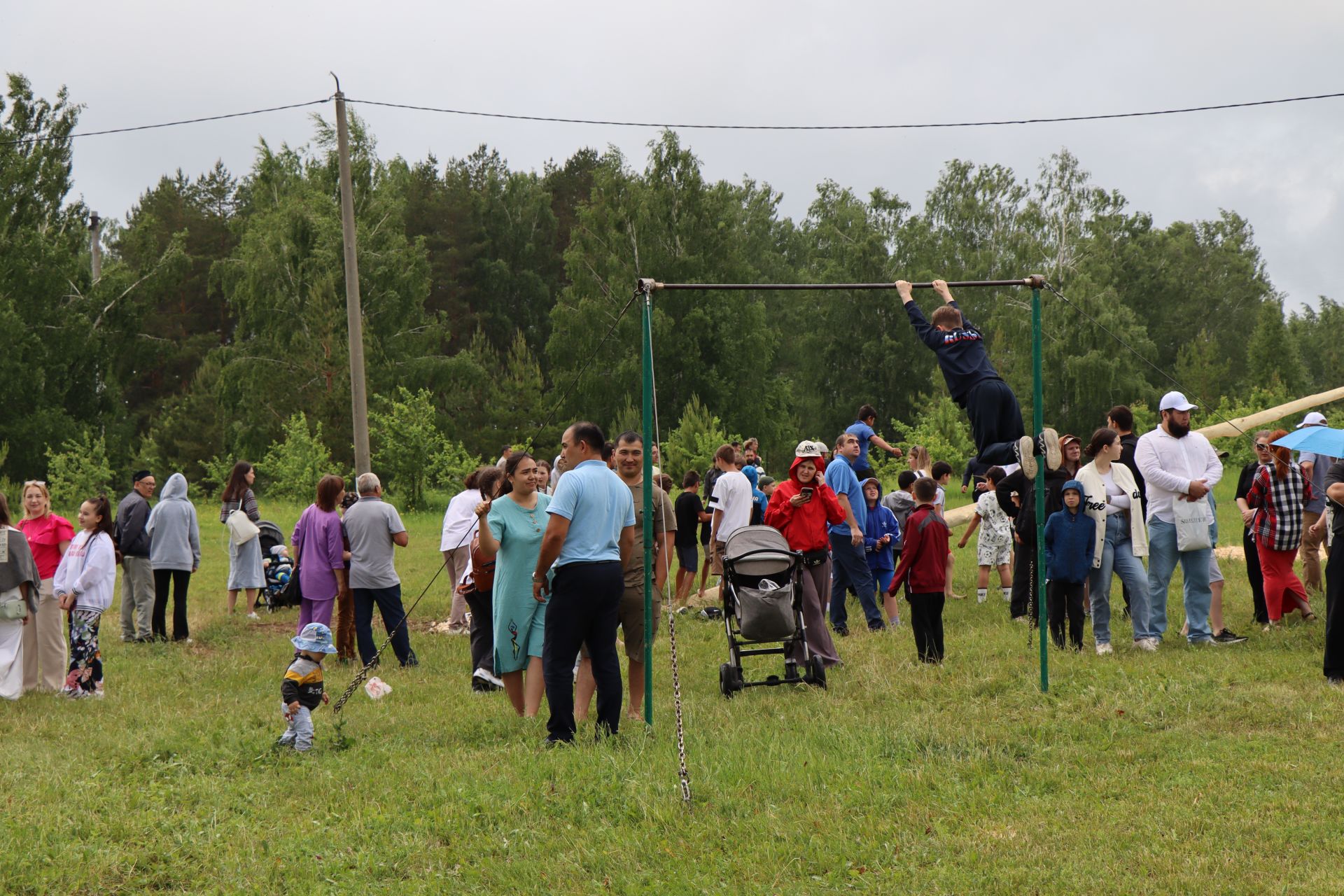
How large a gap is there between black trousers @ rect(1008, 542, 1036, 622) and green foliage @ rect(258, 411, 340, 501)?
27.0 m

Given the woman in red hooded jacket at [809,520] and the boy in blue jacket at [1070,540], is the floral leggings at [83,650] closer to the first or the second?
the woman in red hooded jacket at [809,520]

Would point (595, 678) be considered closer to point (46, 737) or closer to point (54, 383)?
point (46, 737)

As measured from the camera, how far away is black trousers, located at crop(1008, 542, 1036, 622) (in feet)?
38.1

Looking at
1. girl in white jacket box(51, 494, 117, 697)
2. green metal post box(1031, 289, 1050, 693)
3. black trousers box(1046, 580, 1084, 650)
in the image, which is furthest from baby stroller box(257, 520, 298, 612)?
green metal post box(1031, 289, 1050, 693)

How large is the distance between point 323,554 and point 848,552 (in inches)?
194

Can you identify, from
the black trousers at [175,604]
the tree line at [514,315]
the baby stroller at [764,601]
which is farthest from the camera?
the tree line at [514,315]

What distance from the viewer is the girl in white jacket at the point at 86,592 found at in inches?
394

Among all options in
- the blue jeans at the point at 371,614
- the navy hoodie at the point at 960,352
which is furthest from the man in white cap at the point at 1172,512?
the blue jeans at the point at 371,614

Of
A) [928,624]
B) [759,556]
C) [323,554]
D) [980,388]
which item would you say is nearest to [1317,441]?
[980,388]

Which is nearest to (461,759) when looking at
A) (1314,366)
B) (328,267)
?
(328,267)

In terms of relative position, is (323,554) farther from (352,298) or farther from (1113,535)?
(352,298)

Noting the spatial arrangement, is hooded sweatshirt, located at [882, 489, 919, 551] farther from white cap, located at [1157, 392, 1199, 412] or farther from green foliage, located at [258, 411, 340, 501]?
green foliage, located at [258, 411, 340, 501]

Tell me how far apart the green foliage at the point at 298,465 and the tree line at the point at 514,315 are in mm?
1124

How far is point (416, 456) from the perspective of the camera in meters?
33.8
